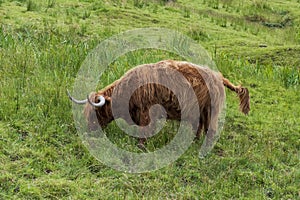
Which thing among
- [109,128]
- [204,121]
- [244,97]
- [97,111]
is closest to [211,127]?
[204,121]

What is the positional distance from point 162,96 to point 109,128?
857 mm

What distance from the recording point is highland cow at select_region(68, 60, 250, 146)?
6027mm

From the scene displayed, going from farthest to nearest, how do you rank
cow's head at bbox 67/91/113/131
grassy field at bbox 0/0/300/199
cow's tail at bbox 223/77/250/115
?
cow's tail at bbox 223/77/250/115
cow's head at bbox 67/91/113/131
grassy field at bbox 0/0/300/199

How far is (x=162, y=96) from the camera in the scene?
6047 mm

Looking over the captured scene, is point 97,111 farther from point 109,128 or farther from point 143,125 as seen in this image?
point 143,125

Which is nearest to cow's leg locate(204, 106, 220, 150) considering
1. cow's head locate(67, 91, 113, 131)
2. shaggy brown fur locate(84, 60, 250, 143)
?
shaggy brown fur locate(84, 60, 250, 143)

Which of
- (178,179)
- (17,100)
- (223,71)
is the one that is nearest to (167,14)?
(223,71)

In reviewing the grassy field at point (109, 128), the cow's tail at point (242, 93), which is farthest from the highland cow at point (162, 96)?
the grassy field at point (109, 128)

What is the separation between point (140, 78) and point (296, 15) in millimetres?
11036

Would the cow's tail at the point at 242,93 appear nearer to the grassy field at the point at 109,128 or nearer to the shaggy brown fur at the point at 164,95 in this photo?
the shaggy brown fur at the point at 164,95

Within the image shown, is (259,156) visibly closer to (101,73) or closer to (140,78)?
(140,78)

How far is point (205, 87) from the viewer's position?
19.9 feet

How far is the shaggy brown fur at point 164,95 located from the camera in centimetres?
603

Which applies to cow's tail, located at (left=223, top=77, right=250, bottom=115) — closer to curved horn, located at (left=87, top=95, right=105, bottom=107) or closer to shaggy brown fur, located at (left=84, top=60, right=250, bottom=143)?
shaggy brown fur, located at (left=84, top=60, right=250, bottom=143)
